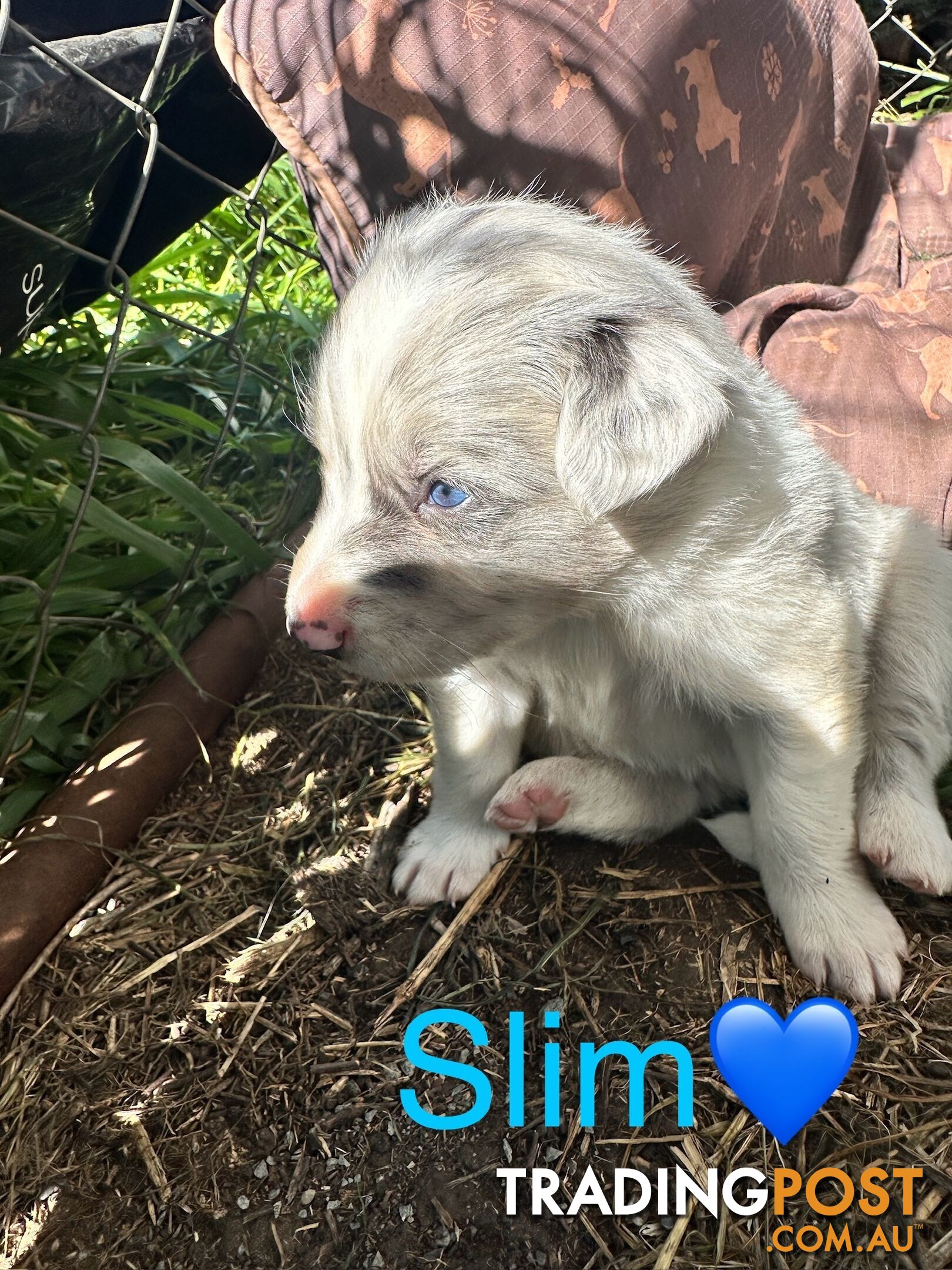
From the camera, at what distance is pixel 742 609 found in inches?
77.9

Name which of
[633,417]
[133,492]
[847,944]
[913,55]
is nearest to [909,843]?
[847,944]

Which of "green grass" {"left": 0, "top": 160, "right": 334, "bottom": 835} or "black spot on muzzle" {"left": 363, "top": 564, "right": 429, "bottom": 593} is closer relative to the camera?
"black spot on muzzle" {"left": 363, "top": 564, "right": 429, "bottom": 593}

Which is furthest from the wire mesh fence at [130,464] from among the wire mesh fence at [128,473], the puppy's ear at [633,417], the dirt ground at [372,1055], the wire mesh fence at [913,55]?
the wire mesh fence at [913,55]

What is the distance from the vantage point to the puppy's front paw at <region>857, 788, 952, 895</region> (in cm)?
221

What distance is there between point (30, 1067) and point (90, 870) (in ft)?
1.58

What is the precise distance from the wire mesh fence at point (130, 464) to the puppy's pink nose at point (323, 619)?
3.34ft

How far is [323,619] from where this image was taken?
180cm

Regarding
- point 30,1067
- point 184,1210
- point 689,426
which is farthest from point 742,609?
point 30,1067

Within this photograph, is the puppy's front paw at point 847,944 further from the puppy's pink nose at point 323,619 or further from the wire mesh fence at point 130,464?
the wire mesh fence at point 130,464

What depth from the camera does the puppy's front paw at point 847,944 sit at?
2.14 metres

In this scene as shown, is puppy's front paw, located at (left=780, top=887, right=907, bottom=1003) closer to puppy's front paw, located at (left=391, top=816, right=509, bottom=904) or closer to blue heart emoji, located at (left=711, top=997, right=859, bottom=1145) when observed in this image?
blue heart emoji, located at (left=711, top=997, right=859, bottom=1145)

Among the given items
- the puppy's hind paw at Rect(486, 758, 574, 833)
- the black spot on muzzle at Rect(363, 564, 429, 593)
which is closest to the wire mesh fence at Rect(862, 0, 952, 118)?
the puppy's hind paw at Rect(486, 758, 574, 833)

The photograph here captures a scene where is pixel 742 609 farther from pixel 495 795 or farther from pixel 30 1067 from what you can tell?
pixel 30 1067

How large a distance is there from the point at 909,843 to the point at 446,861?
3.36ft
